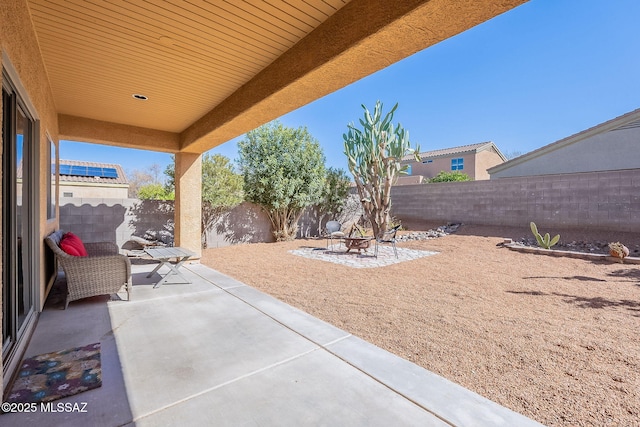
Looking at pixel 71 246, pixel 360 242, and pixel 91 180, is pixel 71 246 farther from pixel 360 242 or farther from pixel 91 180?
pixel 91 180

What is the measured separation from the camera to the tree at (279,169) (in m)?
10.3

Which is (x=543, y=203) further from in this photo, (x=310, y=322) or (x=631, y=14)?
(x=310, y=322)

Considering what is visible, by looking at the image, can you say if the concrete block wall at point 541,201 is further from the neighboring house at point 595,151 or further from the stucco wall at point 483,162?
the stucco wall at point 483,162

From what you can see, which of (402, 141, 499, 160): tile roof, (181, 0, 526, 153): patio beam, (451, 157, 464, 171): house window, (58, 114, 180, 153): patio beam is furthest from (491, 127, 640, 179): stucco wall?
(58, 114, 180, 153): patio beam

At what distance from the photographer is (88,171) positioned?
2005 cm

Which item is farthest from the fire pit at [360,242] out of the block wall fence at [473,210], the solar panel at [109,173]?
the solar panel at [109,173]

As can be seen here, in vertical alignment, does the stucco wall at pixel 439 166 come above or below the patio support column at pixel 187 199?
above

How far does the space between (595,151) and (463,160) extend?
10.5 meters

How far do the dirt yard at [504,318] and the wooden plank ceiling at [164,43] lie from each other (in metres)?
3.19

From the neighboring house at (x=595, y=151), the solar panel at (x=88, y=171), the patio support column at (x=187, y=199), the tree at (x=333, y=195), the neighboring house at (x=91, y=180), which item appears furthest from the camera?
the solar panel at (x=88, y=171)

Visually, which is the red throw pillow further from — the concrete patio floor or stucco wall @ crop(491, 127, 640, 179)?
stucco wall @ crop(491, 127, 640, 179)

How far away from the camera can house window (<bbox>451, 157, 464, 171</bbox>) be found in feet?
77.2

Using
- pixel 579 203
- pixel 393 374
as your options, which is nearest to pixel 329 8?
pixel 393 374

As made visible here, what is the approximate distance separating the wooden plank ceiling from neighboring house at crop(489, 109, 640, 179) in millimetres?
15547
